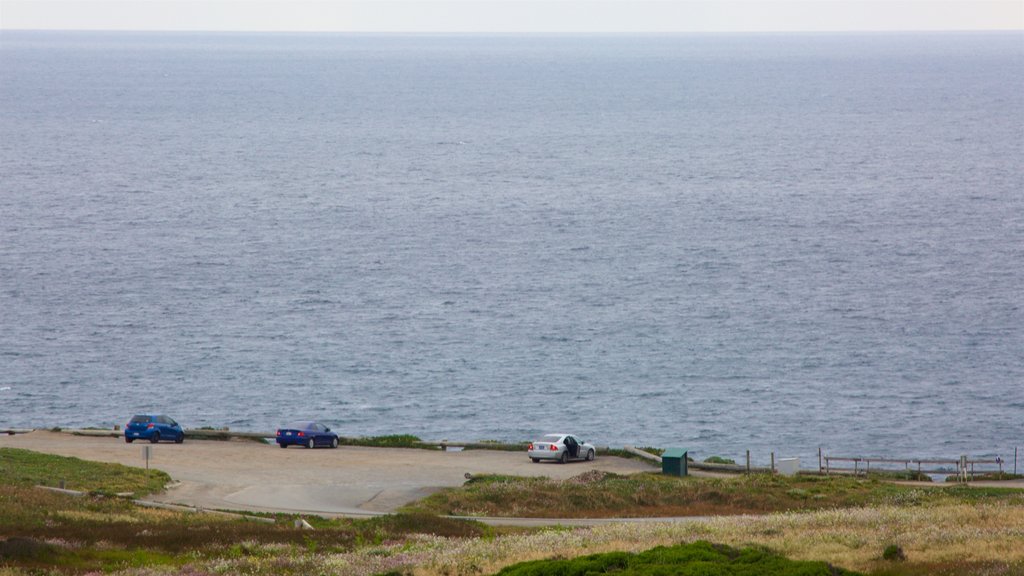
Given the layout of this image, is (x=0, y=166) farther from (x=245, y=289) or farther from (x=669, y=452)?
(x=669, y=452)

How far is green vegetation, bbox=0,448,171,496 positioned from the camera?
4259 cm

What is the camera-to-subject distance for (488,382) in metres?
79.4

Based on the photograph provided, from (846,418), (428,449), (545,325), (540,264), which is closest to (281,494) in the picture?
(428,449)

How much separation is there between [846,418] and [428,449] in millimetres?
25083

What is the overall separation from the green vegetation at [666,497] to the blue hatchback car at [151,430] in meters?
15.6

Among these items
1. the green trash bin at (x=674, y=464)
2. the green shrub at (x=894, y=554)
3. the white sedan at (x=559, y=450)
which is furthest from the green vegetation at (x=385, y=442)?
the green shrub at (x=894, y=554)

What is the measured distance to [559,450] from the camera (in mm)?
52406

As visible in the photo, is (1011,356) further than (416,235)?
No

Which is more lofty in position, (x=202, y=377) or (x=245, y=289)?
(x=245, y=289)

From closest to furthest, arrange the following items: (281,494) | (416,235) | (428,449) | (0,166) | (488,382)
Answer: (281,494) < (428,449) < (488,382) < (416,235) < (0,166)

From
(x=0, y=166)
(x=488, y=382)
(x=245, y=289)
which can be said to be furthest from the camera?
(x=0, y=166)

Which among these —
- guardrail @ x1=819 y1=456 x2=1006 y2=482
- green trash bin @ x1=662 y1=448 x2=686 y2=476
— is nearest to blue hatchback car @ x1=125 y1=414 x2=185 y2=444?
green trash bin @ x1=662 y1=448 x2=686 y2=476

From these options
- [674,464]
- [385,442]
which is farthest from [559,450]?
[385,442]

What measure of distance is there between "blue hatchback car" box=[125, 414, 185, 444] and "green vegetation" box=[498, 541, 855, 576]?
3224 cm
